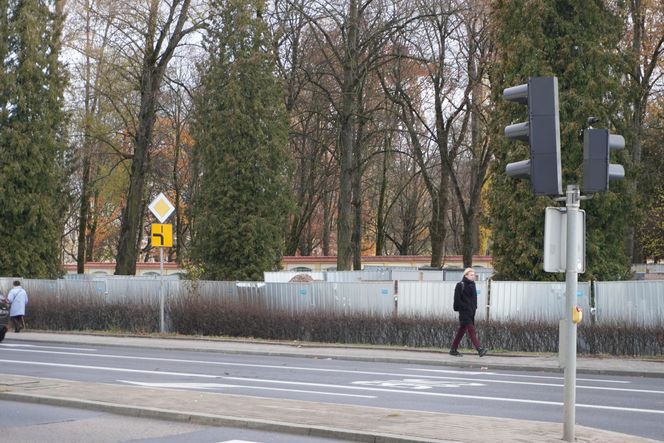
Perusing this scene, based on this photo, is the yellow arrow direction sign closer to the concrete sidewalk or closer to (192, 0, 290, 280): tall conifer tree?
the concrete sidewalk

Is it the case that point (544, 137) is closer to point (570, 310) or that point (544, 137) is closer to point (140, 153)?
point (570, 310)

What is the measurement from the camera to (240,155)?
132 ft

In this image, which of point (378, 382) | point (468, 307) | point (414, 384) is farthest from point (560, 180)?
point (468, 307)

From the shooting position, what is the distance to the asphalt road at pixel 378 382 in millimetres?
13445

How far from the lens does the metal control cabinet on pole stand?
9.75m

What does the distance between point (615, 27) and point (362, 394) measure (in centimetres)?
1982

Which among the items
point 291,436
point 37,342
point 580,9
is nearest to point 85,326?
point 37,342

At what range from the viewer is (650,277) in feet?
139

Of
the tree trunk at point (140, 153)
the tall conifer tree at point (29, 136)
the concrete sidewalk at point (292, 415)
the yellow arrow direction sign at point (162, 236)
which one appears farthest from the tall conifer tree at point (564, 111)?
the tall conifer tree at point (29, 136)

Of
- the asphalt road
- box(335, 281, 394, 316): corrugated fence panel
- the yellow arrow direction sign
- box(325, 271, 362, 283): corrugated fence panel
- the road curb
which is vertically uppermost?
the yellow arrow direction sign

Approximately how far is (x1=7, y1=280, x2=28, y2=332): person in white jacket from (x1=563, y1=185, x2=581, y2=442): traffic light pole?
2468 centimetres

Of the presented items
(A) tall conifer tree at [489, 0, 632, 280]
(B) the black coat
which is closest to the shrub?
(B) the black coat

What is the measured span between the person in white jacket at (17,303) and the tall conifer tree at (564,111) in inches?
594

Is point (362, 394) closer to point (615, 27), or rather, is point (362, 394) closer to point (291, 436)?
point (291, 436)
